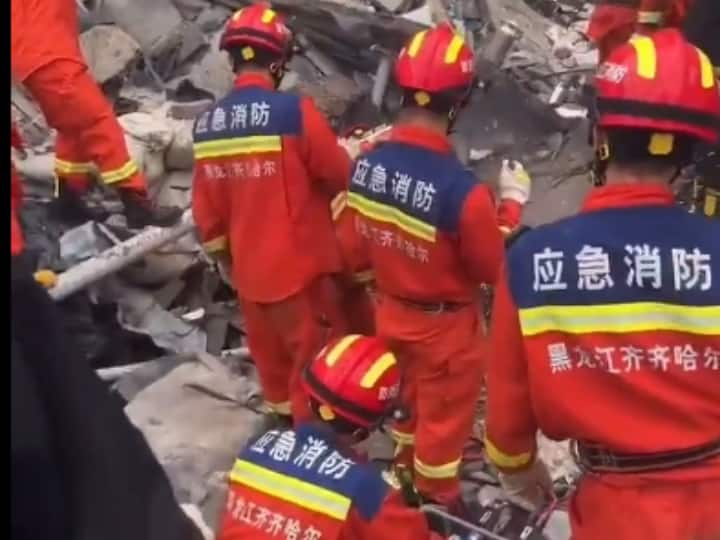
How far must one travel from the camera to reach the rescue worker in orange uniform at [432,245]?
15.9ft

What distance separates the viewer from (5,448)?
1.67 meters

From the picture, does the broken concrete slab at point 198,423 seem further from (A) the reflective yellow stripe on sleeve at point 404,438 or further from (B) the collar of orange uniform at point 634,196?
(B) the collar of orange uniform at point 634,196

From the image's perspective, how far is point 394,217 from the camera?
16.2ft

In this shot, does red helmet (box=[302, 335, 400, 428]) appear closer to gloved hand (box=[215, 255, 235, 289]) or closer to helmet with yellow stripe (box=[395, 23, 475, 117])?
helmet with yellow stripe (box=[395, 23, 475, 117])

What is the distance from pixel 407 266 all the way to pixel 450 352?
1.20ft

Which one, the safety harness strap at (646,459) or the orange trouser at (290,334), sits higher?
the safety harness strap at (646,459)

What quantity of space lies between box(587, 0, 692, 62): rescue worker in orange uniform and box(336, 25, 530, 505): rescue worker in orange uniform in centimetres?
87

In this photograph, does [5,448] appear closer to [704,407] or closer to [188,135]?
[704,407]

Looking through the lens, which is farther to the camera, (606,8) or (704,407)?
(606,8)

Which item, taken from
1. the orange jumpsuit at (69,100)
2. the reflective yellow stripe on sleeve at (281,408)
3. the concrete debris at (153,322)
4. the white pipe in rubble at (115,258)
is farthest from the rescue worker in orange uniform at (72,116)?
the reflective yellow stripe on sleeve at (281,408)

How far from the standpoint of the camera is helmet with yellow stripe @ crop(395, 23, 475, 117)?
4.95 m

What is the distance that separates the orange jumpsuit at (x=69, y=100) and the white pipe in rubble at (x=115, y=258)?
35 centimetres

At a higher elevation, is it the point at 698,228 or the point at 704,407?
the point at 698,228

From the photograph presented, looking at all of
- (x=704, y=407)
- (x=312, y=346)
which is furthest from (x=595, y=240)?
(x=312, y=346)
